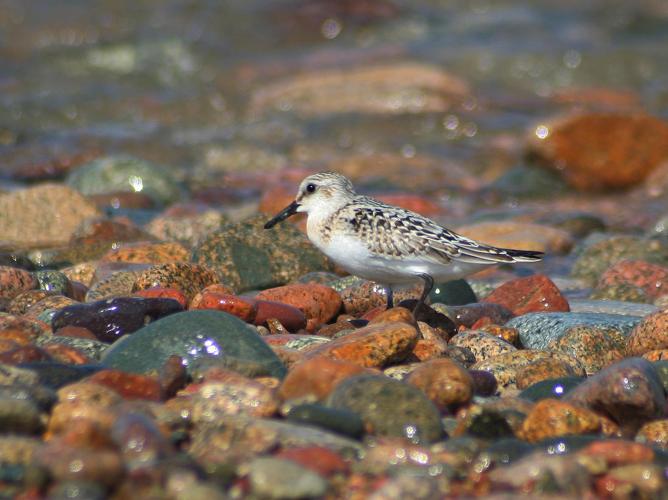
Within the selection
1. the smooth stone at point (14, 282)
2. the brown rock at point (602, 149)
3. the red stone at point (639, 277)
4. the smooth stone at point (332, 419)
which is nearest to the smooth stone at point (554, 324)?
the red stone at point (639, 277)

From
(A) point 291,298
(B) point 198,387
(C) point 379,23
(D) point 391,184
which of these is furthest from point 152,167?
(C) point 379,23

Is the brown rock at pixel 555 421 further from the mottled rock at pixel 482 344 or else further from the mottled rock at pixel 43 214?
the mottled rock at pixel 43 214

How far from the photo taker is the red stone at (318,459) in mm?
4500

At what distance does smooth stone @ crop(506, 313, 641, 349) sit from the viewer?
7219 millimetres

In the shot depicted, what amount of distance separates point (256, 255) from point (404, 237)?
1873mm

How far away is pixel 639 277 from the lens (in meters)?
9.23

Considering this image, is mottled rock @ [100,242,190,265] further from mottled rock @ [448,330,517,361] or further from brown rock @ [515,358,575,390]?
brown rock @ [515,358,575,390]

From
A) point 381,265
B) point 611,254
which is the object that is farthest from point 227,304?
point 611,254

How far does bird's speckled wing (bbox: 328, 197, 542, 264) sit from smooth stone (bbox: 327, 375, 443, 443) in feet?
6.70

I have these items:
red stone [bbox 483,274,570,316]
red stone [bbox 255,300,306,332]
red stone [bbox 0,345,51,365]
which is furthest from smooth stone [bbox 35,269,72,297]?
red stone [bbox 483,274,570,316]

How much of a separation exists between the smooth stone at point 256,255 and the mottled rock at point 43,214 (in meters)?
2.38

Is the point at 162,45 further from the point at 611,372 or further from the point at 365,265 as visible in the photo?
the point at 611,372

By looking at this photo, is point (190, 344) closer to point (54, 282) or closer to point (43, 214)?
point (54, 282)

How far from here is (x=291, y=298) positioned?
7.59 m
